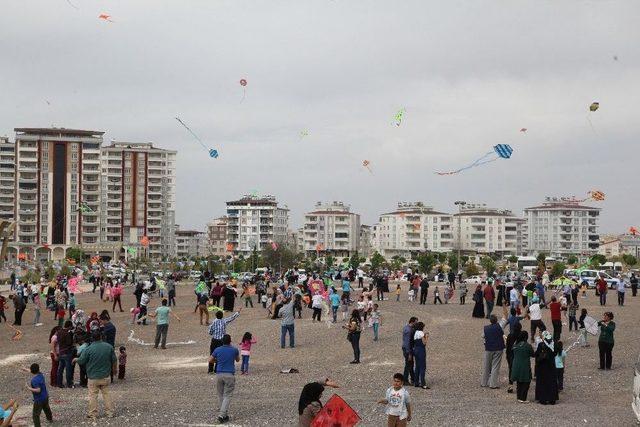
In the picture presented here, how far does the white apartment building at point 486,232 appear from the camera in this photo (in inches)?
5866

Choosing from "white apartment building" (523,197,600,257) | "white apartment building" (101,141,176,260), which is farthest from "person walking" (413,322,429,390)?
"white apartment building" (523,197,600,257)

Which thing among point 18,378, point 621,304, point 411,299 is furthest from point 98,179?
point 18,378

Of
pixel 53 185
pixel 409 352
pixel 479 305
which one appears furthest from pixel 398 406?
pixel 53 185

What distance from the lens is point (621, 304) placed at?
3497 centimetres

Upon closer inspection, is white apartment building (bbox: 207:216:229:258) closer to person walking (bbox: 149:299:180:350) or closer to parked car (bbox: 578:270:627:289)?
parked car (bbox: 578:270:627:289)

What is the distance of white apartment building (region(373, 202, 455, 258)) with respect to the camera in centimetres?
15100

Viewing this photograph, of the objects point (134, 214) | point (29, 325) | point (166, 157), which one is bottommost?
point (29, 325)

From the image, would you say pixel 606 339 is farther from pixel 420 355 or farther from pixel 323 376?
pixel 323 376

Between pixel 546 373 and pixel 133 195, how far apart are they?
4397 inches

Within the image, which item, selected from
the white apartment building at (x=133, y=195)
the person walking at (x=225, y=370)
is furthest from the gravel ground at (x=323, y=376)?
the white apartment building at (x=133, y=195)

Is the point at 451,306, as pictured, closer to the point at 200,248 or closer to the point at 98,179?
the point at 98,179

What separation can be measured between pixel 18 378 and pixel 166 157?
10753 centimetres

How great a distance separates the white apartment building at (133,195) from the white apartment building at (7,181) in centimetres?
1287

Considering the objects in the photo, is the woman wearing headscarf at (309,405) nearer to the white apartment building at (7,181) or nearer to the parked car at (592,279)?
the parked car at (592,279)
